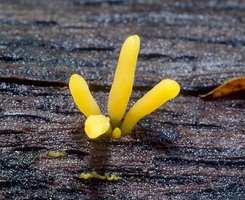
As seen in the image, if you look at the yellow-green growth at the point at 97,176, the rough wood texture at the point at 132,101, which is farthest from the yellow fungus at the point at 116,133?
the yellow-green growth at the point at 97,176

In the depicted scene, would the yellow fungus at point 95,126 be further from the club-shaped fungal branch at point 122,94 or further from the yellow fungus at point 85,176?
the yellow fungus at point 85,176

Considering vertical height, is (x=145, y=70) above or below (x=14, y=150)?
above

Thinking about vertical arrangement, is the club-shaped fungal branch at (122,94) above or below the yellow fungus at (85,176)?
above

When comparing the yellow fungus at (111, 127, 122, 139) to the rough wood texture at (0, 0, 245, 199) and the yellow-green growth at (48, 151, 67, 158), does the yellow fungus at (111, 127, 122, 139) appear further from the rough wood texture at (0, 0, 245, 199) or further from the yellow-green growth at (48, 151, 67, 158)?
the yellow-green growth at (48, 151, 67, 158)

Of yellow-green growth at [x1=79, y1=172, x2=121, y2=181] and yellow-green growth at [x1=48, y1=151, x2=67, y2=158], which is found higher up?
yellow-green growth at [x1=48, y1=151, x2=67, y2=158]

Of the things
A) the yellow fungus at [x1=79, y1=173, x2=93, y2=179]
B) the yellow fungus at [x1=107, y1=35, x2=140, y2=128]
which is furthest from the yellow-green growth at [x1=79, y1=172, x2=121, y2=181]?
the yellow fungus at [x1=107, y1=35, x2=140, y2=128]

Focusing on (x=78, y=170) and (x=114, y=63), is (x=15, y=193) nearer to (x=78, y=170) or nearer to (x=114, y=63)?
(x=78, y=170)

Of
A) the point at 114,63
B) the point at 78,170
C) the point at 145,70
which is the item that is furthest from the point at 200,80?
the point at 78,170
